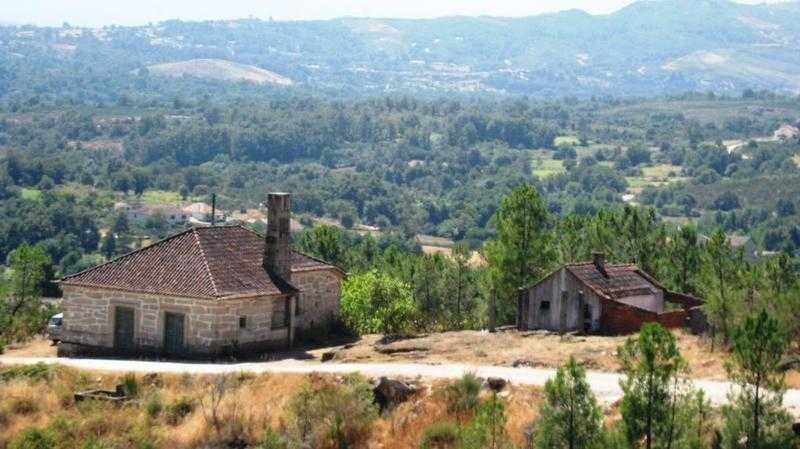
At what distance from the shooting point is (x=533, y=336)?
38.6m

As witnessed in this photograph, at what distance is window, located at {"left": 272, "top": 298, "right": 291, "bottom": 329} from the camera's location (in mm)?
37438

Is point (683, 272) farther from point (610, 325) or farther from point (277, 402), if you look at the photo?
point (277, 402)

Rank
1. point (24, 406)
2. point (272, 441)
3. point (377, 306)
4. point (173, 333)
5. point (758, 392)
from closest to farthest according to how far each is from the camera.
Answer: point (758, 392) → point (272, 441) → point (24, 406) → point (173, 333) → point (377, 306)

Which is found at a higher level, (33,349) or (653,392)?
(653,392)

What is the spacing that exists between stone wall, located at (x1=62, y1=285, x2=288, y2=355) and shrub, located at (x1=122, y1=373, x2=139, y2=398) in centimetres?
403

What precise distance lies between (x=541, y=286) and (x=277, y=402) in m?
13.7

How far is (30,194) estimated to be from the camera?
161m

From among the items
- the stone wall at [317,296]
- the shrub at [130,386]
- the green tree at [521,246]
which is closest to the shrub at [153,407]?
the shrub at [130,386]

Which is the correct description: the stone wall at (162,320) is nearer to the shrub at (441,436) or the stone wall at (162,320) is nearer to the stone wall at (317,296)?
the stone wall at (317,296)

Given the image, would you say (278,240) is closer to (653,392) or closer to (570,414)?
(570,414)

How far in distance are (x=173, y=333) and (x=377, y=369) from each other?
6.63 metres

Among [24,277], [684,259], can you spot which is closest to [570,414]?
[684,259]

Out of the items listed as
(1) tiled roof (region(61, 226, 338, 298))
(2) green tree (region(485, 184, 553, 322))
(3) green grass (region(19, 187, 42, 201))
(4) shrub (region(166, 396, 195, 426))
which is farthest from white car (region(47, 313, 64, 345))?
(3) green grass (region(19, 187, 42, 201))

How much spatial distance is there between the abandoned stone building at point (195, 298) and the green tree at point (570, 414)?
14.3 meters
